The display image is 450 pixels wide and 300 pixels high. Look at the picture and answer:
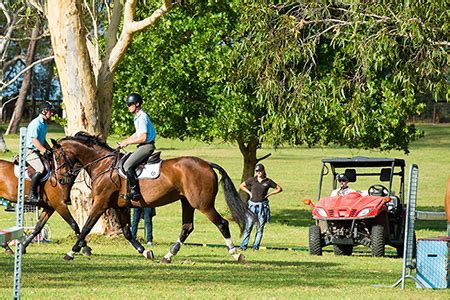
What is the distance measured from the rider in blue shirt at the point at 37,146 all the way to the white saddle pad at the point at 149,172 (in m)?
1.88

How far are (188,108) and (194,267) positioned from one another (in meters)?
14.7

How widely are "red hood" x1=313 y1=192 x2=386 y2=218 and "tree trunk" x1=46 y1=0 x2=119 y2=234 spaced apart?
4471mm

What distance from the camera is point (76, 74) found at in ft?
71.6

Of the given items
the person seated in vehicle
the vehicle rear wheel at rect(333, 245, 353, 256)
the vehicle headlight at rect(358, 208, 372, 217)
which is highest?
the person seated in vehicle

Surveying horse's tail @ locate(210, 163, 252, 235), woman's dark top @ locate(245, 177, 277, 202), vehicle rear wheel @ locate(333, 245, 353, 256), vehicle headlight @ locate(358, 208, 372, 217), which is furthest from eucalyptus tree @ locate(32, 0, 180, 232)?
vehicle headlight @ locate(358, 208, 372, 217)

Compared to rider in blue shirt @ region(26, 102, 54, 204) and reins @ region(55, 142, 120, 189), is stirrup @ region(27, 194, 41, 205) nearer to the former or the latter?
rider in blue shirt @ region(26, 102, 54, 204)

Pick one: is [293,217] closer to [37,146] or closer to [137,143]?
[37,146]

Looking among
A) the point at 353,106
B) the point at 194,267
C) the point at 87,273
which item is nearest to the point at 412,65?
the point at 353,106

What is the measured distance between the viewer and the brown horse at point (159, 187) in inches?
683

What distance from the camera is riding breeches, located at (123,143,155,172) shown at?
1744 cm

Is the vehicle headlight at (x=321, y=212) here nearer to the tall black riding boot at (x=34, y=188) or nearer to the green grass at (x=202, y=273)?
the green grass at (x=202, y=273)

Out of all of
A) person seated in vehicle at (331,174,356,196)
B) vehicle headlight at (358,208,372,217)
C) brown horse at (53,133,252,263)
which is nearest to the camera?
brown horse at (53,133,252,263)

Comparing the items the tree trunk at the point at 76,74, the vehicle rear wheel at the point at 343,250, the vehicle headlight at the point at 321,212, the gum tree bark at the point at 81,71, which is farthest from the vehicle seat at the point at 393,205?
the tree trunk at the point at 76,74

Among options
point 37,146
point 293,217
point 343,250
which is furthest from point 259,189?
point 293,217
